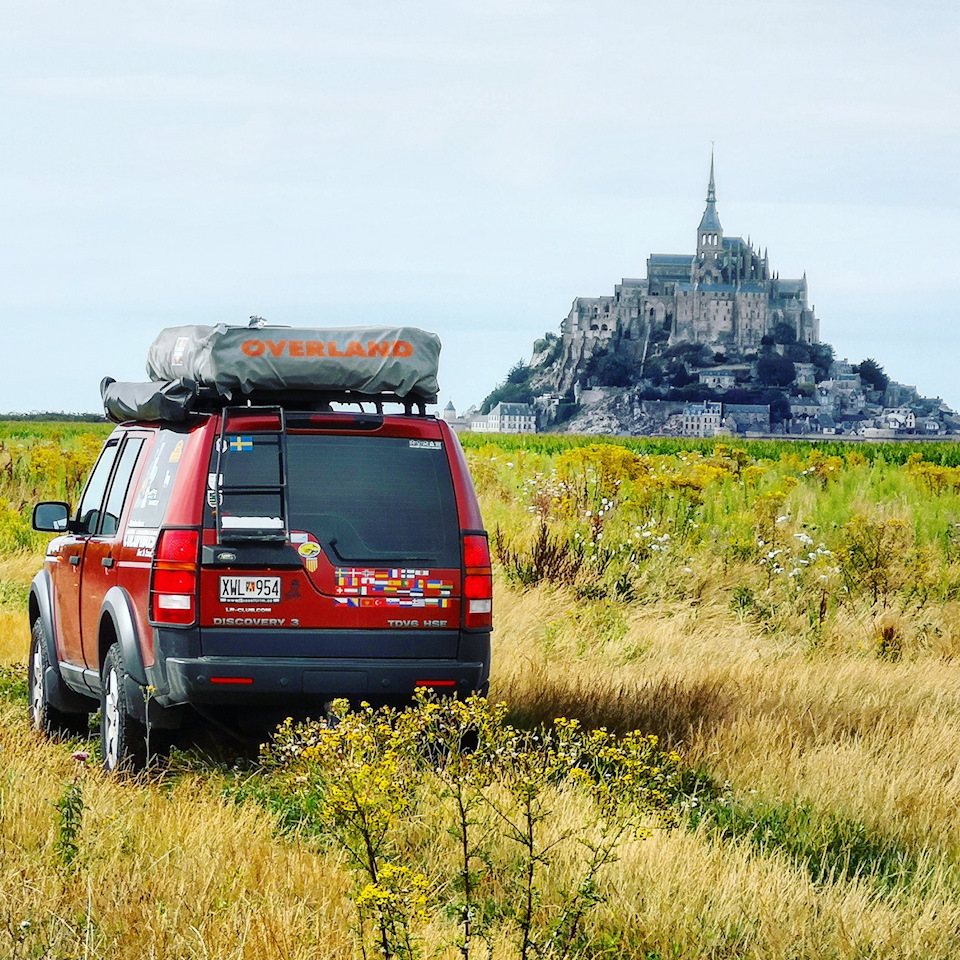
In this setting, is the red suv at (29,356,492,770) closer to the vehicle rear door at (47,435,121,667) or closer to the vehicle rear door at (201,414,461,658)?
the vehicle rear door at (201,414,461,658)

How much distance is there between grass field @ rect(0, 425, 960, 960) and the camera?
479 cm

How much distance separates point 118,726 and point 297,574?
126cm

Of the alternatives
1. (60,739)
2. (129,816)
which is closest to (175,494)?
(129,816)

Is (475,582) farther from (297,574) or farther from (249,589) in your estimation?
(249,589)

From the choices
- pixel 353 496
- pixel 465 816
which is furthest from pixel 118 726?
pixel 465 816

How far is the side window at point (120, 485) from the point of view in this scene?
7.93 meters

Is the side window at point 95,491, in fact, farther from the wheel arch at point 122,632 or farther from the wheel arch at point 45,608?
the wheel arch at point 122,632

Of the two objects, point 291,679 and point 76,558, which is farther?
point 76,558

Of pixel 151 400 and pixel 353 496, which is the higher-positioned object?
pixel 151 400

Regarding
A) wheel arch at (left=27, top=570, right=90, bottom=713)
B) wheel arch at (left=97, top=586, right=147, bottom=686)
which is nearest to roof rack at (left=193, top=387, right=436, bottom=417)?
wheel arch at (left=97, top=586, right=147, bottom=686)

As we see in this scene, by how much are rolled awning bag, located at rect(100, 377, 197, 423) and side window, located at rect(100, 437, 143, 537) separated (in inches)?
6.5

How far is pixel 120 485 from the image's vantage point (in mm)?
8102

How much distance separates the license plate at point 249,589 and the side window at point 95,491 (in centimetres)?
175

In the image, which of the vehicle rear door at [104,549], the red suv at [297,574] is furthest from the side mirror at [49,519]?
the red suv at [297,574]
